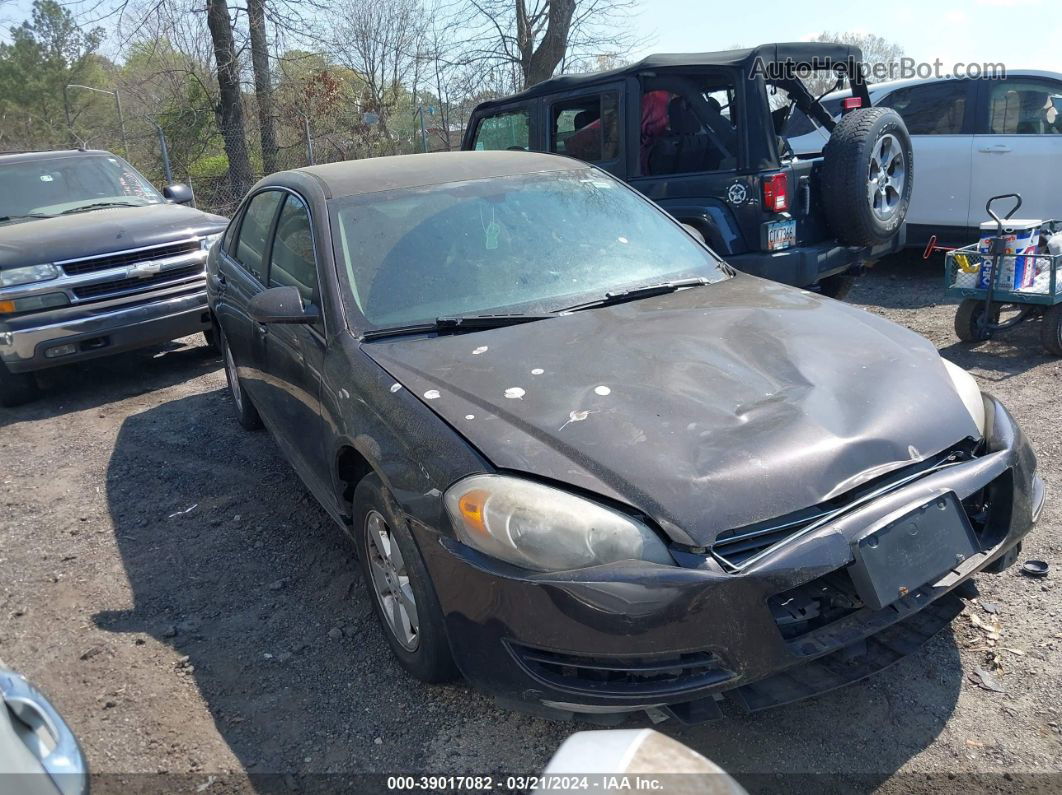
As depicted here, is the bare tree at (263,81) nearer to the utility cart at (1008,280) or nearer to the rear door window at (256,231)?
the rear door window at (256,231)

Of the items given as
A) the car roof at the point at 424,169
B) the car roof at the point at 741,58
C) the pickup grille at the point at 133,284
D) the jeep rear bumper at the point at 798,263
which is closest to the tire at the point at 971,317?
the jeep rear bumper at the point at 798,263

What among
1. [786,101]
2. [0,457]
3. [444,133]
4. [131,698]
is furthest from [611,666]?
[444,133]

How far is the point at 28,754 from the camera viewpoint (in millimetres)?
1680

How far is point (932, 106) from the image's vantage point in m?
7.86

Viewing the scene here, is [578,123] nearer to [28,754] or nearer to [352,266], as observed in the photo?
[352,266]

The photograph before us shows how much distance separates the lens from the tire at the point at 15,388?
245 inches

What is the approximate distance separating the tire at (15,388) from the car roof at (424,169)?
3.61 metres

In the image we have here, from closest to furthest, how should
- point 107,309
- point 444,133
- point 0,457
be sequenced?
point 0,457, point 107,309, point 444,133

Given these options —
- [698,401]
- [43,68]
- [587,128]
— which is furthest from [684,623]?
[43,68]

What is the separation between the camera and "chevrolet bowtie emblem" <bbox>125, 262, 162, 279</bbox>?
6301 mm

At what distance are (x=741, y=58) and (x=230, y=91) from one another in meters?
11.8

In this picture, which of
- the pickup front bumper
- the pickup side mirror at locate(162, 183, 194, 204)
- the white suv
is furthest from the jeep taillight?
the pickup side mirror at locate(162, 183, 194, 204)

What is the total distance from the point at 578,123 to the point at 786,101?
174 centimetres

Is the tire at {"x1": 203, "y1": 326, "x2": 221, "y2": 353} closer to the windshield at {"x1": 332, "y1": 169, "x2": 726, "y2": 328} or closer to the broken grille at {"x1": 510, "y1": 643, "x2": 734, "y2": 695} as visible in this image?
the windshield at {"x1": 332, "y1": 169, "x2": 726, "y2": 328}
